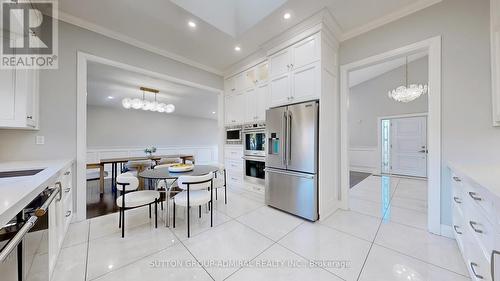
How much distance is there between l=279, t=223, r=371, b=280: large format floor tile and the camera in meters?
1.58

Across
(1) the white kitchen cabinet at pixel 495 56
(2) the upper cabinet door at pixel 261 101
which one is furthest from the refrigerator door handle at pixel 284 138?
(1) the white kitchen cabinet at pixel 495 56

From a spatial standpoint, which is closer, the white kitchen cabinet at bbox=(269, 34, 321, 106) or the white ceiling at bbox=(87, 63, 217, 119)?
the white kitchen cabinet at bbox=(269, 34, 321, 106)

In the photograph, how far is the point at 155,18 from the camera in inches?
95.1

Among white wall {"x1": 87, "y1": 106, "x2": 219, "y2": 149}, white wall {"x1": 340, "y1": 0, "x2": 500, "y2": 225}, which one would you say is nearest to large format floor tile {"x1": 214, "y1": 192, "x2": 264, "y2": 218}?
white wall {"x1": 340, "y1": 0, "x2": 500, "y2": 225}

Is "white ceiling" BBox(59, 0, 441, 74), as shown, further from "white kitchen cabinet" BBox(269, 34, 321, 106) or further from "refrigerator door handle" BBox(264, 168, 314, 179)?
"refrigerator door handle" BBox(264, 168, 314, 179)

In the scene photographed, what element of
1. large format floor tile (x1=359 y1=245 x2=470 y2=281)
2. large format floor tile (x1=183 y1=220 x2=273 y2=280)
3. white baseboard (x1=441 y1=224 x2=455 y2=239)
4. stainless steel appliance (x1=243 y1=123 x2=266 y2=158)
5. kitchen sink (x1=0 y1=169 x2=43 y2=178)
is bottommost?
large format floor tile (x1=183 y1=220 x2=273 y2=280)

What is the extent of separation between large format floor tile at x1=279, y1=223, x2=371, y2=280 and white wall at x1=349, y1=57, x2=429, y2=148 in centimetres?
528

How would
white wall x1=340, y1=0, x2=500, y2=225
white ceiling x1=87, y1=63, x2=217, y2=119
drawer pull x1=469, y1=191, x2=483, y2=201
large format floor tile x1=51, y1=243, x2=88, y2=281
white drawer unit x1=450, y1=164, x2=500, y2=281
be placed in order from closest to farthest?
1. white drawer unit x1=450, y1=164, x2=500, y2=281
2. drawer pull x1=469, y1=191, x2=483, y2=201
3. large format floor tile x1=51, y1=243, x2=88, y2=281
4. white wall x1=340, y1=0, x2=500, y2=225
5. white ceiling x1=87, y1=63, x2=217, y2=119

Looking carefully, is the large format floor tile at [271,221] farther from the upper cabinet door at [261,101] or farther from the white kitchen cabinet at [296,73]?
the white kitchen cabinet at [296,73]

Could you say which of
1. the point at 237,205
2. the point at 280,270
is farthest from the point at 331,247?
the point at 237,205

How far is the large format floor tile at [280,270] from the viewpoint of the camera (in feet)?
4.80

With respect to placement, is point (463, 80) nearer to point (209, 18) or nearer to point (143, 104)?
point (209, 18)

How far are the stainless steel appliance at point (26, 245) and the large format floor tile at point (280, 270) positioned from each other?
48.3 inches

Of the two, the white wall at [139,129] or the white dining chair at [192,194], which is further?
the white wall at [139,129]
